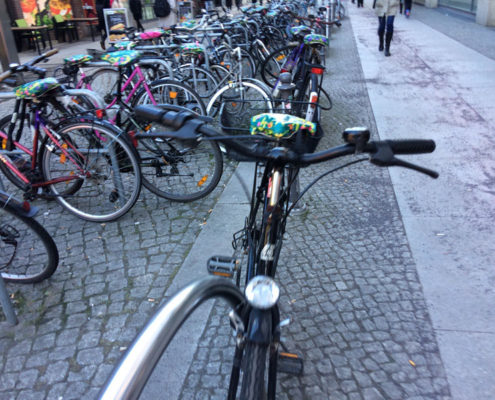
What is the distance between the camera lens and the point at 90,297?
289 cm

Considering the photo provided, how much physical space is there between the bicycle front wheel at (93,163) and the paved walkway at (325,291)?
185mm

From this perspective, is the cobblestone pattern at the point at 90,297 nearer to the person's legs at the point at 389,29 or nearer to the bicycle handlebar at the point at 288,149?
the bicycle handlebar at the point at 288,149

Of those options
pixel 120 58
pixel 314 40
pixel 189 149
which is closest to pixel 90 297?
pixel 189 149

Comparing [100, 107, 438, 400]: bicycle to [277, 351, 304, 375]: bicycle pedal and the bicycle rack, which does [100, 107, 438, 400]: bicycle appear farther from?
[277, 351, 304, 375]: bicycle pedal

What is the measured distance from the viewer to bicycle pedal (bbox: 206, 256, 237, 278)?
208 cm

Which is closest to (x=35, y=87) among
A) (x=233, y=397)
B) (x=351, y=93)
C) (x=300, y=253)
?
(x=300, y=253)

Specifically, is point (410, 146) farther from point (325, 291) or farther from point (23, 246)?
point (23, 246)

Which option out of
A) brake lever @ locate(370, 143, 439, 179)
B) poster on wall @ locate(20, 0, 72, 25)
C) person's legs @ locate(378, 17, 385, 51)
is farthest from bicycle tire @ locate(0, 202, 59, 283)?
poster on wall @ locate(20, 0, 72, 25)

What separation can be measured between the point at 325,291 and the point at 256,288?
5.20ft

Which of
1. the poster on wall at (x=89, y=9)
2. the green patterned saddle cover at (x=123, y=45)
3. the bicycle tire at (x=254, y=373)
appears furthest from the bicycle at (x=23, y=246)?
the poster on wall at (x=89, y=9)

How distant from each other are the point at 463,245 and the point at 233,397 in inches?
93.9

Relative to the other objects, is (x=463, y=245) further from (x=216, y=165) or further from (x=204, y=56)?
(x=204, y=56)

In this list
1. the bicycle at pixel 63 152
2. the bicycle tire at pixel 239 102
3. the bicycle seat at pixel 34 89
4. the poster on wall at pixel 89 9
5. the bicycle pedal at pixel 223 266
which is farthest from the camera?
the poster on wall at pixel 89 9

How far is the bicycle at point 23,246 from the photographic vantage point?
2763 millimetres
